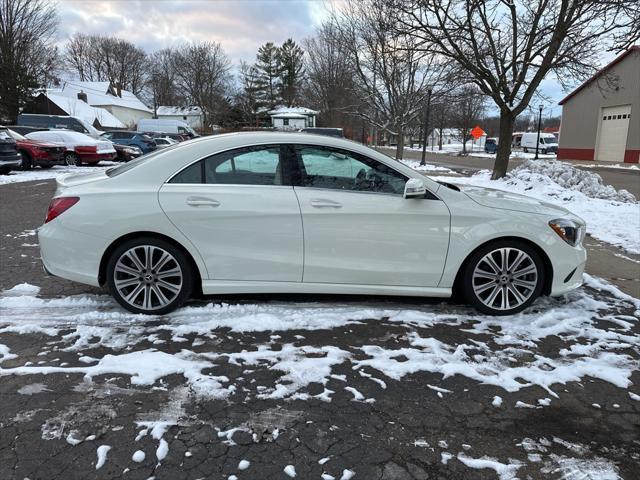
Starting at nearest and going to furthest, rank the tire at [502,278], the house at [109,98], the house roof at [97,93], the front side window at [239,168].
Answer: the front side window at [239,168]
the tire at [502,278]
the house roof at [97,93]
the house at [109,98]

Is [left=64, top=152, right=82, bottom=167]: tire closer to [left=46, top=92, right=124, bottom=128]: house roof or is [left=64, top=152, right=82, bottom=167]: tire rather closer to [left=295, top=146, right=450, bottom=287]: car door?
[left=295, top=146, right=450, bottom=287]: car door

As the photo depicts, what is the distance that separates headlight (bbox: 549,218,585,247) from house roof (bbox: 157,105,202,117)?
73459 mm

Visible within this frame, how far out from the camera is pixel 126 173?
166 inches

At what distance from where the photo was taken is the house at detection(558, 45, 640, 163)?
107 feet

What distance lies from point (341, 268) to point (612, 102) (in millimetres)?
39037

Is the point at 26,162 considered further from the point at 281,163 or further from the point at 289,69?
the point at 289,69

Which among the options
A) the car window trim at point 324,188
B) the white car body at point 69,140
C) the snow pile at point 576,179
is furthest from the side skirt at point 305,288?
the white car body at point 69,140

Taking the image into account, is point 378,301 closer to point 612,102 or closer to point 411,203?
point 411,203

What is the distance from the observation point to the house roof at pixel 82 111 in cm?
5201

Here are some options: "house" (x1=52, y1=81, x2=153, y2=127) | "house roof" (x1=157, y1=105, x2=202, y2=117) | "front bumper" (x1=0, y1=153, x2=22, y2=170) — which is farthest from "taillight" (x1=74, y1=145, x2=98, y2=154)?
"house roof" (x1=157, y1=105, x2=202, y2=117)

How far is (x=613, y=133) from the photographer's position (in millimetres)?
35625

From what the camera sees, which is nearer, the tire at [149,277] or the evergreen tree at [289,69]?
the tire at [149,277]

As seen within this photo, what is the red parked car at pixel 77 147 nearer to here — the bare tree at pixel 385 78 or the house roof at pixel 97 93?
the bare tree at pixel 385 78

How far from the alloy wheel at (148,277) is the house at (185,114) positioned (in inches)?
2799
